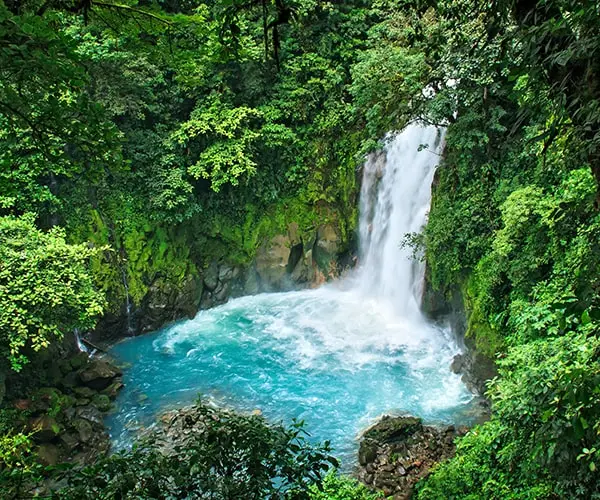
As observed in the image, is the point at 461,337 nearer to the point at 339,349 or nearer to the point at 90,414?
the point at 339,349

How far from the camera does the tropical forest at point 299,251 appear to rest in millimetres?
2771

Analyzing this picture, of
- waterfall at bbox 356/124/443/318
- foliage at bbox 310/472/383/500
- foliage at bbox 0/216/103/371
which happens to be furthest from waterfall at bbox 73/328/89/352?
waterfall at bbox 356/124/443/318

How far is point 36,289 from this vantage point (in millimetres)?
8008

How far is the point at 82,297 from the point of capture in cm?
877

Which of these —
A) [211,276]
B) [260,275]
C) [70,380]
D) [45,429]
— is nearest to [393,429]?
[45,429]

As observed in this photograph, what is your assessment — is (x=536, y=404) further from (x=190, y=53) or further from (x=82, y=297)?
(x=82, y=297)

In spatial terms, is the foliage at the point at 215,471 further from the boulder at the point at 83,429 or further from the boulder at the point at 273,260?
the boulder at the point at 273,260

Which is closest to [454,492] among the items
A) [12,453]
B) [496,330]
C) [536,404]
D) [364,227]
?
[536,404]

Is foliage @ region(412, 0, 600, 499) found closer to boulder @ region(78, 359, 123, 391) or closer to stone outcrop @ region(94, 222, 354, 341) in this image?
stone outcrop @ region(94, 222, 354, 341)

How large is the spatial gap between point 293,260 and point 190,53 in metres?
11.3

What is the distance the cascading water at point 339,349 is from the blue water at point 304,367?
3 cm

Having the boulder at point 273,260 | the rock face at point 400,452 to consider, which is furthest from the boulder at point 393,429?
the boulder at point 273,260

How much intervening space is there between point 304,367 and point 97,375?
4.79 metres

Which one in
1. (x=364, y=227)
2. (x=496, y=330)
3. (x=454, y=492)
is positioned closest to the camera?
(x=454, y=492)
